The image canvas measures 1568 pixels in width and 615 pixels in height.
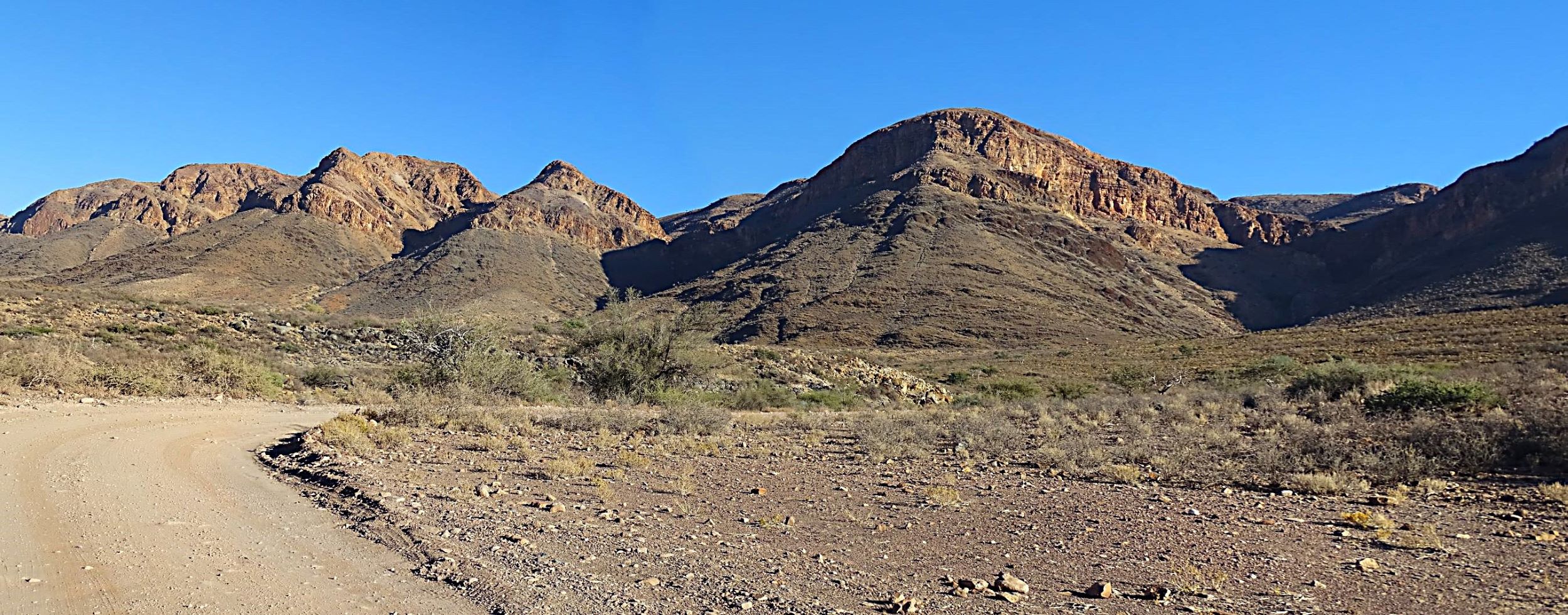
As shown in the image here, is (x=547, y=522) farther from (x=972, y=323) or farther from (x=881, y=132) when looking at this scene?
(x=881, y=132)

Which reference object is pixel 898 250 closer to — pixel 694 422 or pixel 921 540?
pixel 694 422

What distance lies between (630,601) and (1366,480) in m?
8.05

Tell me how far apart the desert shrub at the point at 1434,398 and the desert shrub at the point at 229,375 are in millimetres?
23422

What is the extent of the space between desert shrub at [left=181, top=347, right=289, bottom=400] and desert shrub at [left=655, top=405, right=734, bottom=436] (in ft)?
34.9

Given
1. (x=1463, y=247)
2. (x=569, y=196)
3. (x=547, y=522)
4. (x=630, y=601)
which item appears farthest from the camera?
(x=569, y=196)

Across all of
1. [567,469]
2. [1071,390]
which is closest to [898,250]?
[1071,390]

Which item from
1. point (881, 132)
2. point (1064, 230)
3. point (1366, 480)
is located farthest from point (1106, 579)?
point (881, 132)

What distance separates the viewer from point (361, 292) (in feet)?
316

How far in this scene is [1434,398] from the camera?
13414mm

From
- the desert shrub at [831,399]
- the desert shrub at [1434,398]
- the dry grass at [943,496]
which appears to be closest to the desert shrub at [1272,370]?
the desert shrub at [1434,398]

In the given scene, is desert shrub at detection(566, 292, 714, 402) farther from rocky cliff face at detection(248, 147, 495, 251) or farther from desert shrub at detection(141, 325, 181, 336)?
rocky cliff face at detection(248, 147, 495, 251)

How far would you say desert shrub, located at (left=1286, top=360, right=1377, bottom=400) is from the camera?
59.1 ft

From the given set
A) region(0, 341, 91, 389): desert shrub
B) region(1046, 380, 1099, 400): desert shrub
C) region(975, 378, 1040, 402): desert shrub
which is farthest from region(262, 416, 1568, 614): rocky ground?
region(1046, 380, 1099, 400): desert shrub

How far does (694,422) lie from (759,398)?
32.5ft
